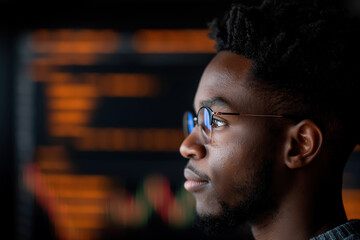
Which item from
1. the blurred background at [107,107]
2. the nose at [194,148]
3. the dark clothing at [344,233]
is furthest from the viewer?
the blurred background at [107,107]

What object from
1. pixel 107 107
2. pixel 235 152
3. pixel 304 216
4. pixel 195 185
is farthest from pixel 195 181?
pixel 107 107

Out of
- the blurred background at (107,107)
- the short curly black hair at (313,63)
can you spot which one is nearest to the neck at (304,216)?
the short curly black hair at (313,63)

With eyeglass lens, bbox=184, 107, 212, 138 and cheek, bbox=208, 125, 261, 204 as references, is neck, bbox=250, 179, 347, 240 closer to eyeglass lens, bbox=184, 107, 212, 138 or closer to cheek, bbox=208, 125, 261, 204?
cheek, bbox=208, 125, 261, 204

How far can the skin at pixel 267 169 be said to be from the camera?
0.78 metres

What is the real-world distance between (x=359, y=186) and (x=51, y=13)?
4.29ft

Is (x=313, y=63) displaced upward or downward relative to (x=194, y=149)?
upward

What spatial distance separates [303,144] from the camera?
78cm

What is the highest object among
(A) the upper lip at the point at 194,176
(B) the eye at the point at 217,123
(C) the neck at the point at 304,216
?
(B) the eye at the point at 217,123

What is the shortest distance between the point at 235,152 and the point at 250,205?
0.33ft

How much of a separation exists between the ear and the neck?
0.18 feet

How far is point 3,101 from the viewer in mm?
1665

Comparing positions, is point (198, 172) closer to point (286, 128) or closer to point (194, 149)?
point (194, 149)

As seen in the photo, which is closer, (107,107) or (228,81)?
(228,81)

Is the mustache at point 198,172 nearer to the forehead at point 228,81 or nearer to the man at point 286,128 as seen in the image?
the man at point 286,128
